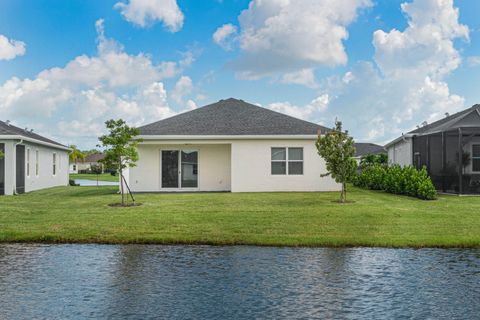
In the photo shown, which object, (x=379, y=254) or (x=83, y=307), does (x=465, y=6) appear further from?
(x=83, y=307)

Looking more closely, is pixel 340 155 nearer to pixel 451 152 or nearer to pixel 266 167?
pixel 266 167

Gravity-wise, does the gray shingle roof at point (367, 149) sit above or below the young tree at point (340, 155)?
above

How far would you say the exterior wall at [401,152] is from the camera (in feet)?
86.5

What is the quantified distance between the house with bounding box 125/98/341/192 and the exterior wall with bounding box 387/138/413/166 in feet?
19.4

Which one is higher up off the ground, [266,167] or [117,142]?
[117,142]

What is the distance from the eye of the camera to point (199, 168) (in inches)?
917

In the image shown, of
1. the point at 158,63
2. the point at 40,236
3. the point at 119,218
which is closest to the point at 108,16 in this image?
the point at 158,63

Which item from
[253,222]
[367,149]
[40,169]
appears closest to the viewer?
[253,222]

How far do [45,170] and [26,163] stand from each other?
14.1ft

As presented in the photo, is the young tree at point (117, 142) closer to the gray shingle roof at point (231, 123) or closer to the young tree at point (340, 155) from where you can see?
the gray shingle roof at point (231, 123)

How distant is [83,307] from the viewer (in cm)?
634

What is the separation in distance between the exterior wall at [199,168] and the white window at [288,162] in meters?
2.45

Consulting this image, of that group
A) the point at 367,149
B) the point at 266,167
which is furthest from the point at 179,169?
the point at 367,149

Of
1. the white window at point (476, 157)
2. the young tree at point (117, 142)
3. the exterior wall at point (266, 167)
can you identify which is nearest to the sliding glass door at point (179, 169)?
the exterior wall at point (266, 167)
